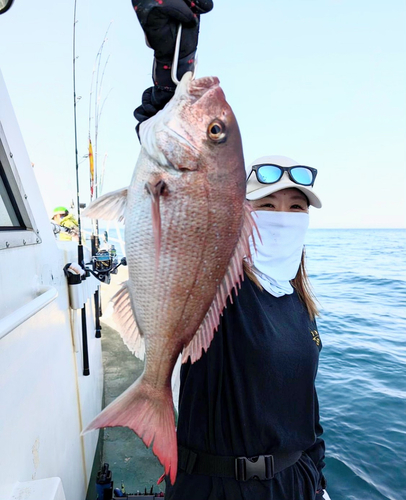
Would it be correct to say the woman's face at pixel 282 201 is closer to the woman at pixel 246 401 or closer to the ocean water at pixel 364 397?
the woman at pixel 246 401

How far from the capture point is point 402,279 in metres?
14.8

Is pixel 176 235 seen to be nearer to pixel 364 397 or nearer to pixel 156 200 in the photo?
pixel 156 200

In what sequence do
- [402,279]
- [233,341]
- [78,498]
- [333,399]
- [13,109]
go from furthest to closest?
[402,279] → [333,399] → [78,498] → [13,109] → [233,341]

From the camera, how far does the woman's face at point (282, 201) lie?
72.6 inches

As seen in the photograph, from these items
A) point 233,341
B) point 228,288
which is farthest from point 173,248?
point 233,341

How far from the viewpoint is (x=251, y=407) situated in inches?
60.2

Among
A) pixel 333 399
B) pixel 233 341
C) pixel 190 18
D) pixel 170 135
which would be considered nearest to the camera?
pixel 170 135

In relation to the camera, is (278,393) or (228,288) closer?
(228,288)

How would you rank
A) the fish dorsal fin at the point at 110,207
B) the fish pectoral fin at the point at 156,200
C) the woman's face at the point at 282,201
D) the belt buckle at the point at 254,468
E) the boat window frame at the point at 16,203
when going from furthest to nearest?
the woman's face at the point at 282,201 → the boat window frame at the point at 16,203 → the belt buckle at the point at 254,468 → the fish dorsal fin at the point at 110,207 → the fish pectoral fin at the point at 156,200

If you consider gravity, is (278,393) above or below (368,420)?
above

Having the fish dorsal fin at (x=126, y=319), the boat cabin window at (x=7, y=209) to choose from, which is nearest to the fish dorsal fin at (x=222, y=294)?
the fish dorsal fin at (x=126, y=319)

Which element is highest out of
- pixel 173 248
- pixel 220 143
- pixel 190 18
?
pixel 190 18

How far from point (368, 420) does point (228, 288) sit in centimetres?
482

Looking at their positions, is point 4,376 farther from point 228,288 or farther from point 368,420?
point 368,420
